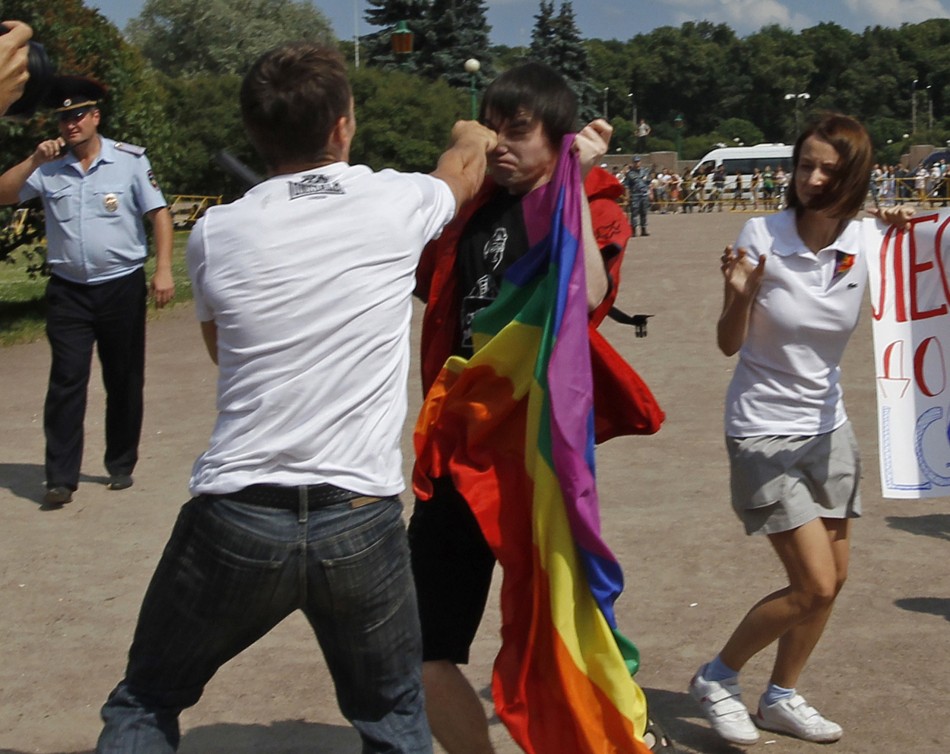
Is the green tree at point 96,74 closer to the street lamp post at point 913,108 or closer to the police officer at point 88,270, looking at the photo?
the police officer at point 88,270

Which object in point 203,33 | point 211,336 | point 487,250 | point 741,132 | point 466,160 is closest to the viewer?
point 211,336

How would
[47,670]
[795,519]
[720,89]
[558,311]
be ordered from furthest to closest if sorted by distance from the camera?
1. [720,89]
2. [47,670]
3. [795,519]
4. [558,311]

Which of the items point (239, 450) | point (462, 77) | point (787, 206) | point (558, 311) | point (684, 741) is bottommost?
point (684, 741)

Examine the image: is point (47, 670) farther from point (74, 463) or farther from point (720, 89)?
point (720, 89)

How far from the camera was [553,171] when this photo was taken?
3.60m

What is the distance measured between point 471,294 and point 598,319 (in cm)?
35

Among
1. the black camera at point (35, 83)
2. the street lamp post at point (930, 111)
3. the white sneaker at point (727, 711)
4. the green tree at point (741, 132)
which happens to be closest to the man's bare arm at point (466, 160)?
the black camera at point (35, 83)

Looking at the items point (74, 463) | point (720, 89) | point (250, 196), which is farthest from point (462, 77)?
point (720, 89)

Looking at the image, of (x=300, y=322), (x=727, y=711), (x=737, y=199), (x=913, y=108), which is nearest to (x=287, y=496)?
(x=300, y=322)

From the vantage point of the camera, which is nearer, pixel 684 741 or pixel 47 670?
pixel 684 741

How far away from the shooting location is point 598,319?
143 inches

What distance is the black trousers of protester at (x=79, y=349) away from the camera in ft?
23.8

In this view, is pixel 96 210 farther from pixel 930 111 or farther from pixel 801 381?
pixel 930 111

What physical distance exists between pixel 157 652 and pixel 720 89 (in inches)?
6007
